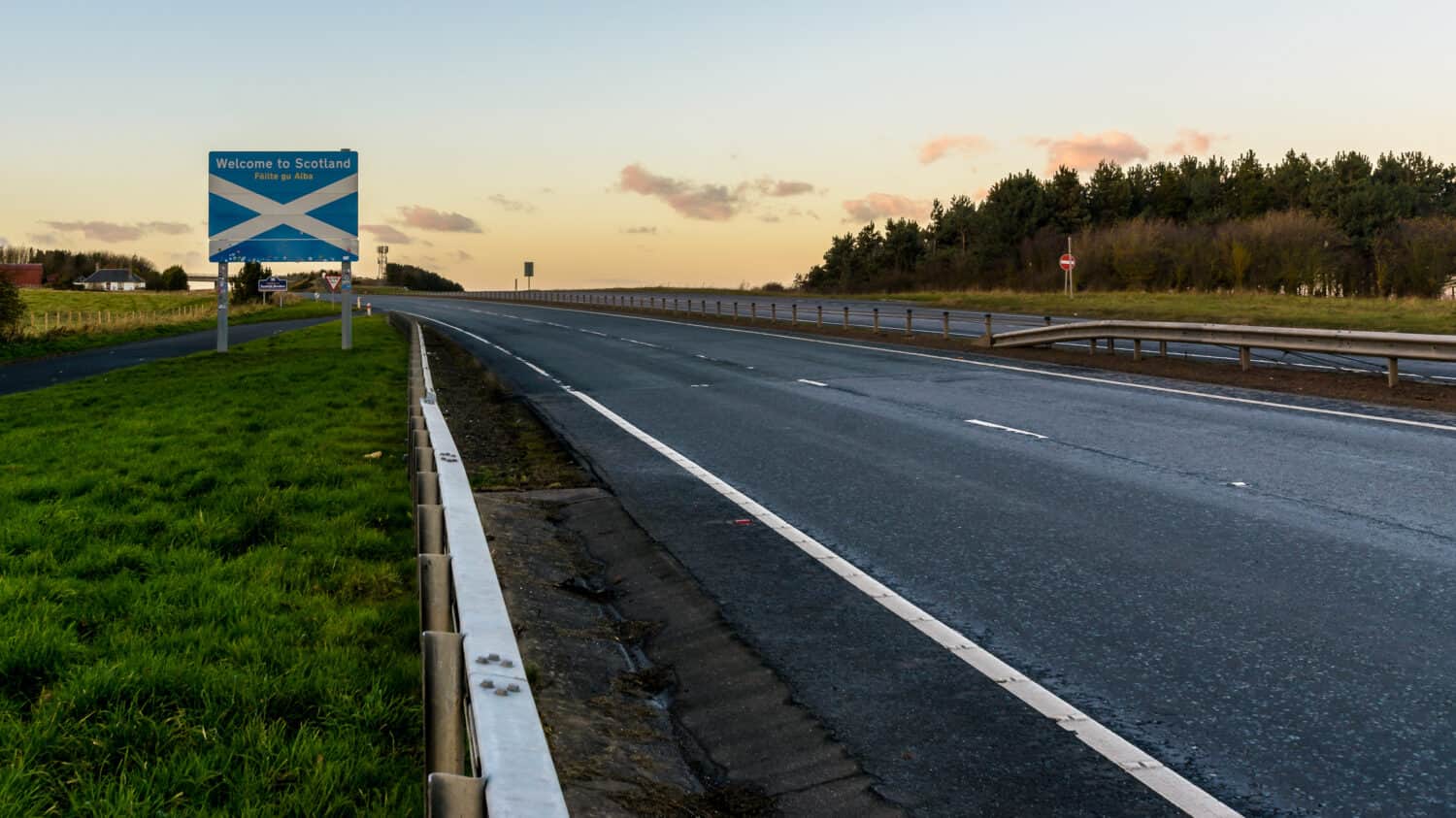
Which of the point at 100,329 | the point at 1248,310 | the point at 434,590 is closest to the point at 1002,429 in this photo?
the point at 434,590

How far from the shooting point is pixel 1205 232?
86188 millimetres

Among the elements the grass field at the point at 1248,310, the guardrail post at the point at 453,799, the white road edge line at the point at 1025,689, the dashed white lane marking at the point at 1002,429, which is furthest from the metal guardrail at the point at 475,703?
the grass field at the point at 1248,310

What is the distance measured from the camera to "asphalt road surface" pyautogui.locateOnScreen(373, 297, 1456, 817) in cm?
407

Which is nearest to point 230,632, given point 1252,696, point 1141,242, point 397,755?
point 397,755

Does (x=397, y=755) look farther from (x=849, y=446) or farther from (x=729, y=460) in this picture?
(x=849, y=446)

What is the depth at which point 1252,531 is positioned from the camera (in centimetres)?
757

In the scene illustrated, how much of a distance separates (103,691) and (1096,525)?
5.95 meters

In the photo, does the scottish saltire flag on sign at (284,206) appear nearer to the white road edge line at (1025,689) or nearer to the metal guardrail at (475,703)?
the white road edge line at (1025,689)

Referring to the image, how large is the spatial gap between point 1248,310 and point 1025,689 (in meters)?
41.7

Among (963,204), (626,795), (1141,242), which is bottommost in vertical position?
(626,795)

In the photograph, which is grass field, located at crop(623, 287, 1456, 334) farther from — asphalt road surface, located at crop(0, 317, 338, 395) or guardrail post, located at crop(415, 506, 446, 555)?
asphalt road surface, located at crop(0, 317, 338, 395)

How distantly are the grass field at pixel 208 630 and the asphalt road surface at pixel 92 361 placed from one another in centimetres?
1533

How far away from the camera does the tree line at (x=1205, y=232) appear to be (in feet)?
243

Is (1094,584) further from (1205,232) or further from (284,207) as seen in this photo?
(1205,232)
